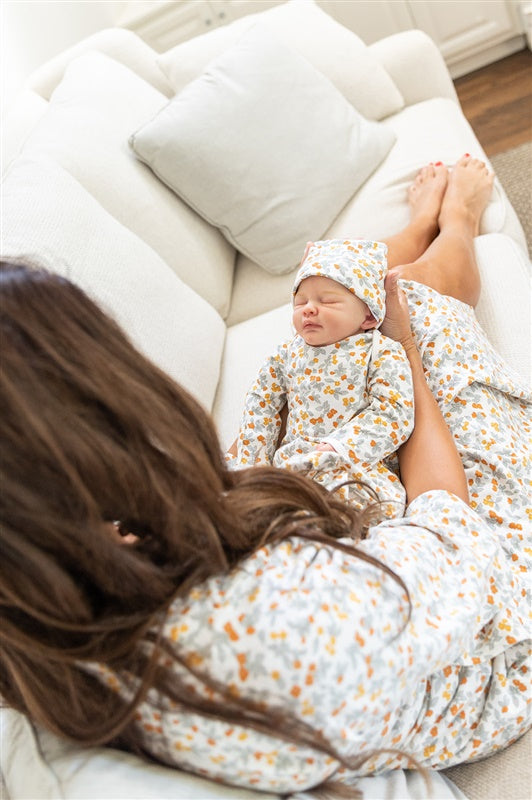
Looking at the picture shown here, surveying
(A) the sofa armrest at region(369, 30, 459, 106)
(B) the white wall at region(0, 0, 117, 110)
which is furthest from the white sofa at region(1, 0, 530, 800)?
(B) the white wall at region(0, 0, 117, 110)

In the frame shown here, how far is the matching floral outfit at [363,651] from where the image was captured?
823 mm

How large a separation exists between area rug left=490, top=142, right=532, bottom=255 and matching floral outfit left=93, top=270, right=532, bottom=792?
5.75ft

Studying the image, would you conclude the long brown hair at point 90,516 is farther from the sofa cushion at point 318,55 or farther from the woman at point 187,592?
the sofa cushion at point 318,55

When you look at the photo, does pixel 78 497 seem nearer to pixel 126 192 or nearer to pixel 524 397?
pixel 524 397

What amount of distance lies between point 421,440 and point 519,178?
1.84 meters

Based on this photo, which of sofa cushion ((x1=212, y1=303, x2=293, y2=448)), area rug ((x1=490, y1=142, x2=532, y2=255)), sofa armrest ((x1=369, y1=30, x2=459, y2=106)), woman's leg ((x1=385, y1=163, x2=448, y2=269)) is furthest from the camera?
area rug ((x1=490, y1=142, x2=532, y2=255))

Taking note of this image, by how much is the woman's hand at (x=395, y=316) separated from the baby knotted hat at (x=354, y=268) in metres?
0.02

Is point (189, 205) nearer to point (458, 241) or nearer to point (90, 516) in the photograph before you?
point (458, 241)

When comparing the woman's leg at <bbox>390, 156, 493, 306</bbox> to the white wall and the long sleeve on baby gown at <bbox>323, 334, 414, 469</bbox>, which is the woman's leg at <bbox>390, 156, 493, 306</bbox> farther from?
the white wall

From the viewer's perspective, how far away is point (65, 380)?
783mm

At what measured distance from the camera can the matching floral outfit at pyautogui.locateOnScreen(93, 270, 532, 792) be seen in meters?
0.82

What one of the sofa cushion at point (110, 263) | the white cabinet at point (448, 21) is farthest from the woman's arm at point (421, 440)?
the white cabinet at point (448, 21)

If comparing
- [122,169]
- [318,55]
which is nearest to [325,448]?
[122,169]

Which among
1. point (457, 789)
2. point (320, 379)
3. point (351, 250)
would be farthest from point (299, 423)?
point (457, 789)
